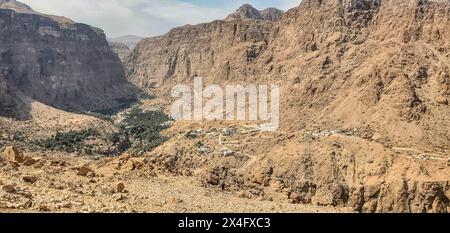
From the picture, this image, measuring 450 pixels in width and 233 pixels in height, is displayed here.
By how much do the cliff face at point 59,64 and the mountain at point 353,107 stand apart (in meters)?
37.6

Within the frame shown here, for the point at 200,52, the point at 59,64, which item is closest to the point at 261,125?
the point at 59,64

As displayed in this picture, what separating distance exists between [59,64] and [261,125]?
71.0m

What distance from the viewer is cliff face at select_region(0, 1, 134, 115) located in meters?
109

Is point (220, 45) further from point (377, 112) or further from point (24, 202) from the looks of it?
point (24, 202)

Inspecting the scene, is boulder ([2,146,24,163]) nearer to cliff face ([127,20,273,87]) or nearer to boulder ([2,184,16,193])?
boulder ([2,184,16,193])

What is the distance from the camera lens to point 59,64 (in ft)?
411

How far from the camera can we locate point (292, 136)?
58.3 meters

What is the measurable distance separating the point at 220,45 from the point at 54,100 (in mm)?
43546

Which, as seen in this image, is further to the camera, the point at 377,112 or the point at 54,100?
the point at 54,100

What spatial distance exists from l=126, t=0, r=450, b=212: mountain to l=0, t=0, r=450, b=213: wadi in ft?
0.57

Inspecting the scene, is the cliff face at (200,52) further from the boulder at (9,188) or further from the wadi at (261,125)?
the boulder at (9,188)

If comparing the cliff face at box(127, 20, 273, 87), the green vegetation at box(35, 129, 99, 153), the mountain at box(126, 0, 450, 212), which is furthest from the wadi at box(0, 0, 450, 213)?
the cliff face at box(127, 20, 273, 87)
